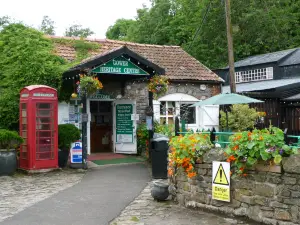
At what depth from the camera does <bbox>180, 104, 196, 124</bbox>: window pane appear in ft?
54.2

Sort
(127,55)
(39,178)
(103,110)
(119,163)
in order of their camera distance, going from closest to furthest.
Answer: (39,178) → (127,55) → (119,163) → (103,110)

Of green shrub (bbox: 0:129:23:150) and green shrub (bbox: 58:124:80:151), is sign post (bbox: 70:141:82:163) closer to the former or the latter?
green shrub (bbox: 58:124:80:151)

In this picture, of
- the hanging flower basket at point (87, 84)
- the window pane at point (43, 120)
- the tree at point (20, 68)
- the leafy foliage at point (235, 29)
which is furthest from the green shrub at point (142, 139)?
the leafy foliage at point (235, 29)

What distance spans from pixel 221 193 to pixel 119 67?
6566mm

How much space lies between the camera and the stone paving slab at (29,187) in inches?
315

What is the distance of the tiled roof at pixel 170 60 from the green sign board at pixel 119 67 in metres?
3.57

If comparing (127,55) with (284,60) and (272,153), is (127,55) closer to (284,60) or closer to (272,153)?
(272,153)

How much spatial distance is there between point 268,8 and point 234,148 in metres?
31.1

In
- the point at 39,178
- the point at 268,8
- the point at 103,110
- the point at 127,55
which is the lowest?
the point at 39,178

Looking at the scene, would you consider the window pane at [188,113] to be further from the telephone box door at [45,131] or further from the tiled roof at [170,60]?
the telephone box door at [45,131]

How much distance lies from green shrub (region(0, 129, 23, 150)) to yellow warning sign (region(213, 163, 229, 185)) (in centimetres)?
647

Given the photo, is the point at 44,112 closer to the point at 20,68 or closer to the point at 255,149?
the point at 20,68

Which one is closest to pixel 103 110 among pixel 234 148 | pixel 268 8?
pixel 234 148

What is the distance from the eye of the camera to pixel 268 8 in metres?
34.7
